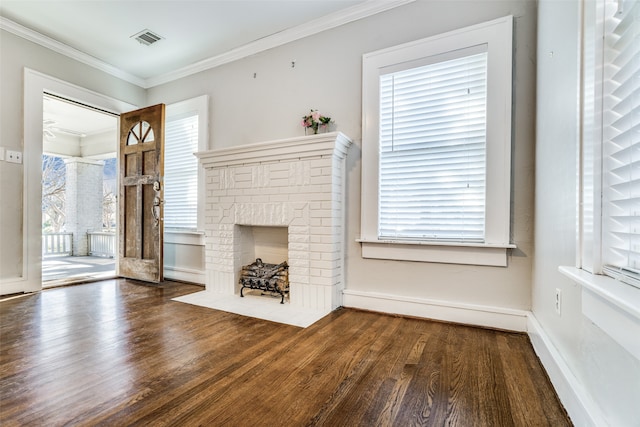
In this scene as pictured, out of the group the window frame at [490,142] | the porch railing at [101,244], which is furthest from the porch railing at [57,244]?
the window frame at [490,142]

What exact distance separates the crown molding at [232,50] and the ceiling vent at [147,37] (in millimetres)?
542

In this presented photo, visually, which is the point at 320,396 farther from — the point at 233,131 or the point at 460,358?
the point at 233,131

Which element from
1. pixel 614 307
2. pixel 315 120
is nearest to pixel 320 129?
pixel 315 120

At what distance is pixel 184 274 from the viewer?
3783 millimetres

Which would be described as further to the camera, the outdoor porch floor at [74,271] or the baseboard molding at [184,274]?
the outdoor porch floor at [74,271]

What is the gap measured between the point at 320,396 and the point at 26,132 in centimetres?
394

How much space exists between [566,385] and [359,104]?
235 centimetres

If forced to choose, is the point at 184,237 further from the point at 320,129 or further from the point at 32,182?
the point at 320,129

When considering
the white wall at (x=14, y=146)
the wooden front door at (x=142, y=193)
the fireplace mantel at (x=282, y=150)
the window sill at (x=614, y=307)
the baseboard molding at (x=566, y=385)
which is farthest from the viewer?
the wooden front door at (x=142, y=193)

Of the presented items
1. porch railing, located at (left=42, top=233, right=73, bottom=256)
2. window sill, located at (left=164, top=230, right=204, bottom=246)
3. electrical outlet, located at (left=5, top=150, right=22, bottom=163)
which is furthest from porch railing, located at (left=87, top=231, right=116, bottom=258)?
electrical outlet, located at (left=5, top=150, right=22, bottom=163)

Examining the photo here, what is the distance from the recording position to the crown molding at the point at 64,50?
3037mm

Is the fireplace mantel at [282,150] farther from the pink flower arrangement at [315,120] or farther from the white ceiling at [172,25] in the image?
the white ceiling at [172,25]

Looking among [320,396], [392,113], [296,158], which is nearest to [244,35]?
[296,158]

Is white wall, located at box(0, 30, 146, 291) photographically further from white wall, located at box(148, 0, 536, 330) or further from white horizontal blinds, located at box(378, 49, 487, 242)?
white horizontal blinds, located at box(378, 49, 487, 242)
